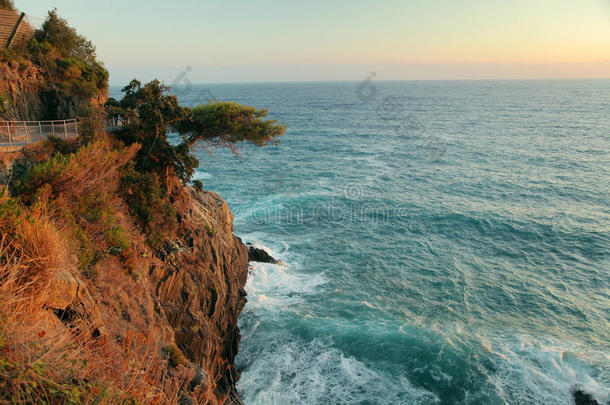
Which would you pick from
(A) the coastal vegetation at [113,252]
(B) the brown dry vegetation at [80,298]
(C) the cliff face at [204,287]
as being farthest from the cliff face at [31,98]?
(C) the cliff face at [204,287]

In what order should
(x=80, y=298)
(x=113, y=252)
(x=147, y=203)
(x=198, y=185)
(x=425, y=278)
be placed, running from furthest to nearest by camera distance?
(x=425, y=278) → (x=198, y=185) → (x=147, y=203) → (x=113, y=252) → (x=80, y=298)

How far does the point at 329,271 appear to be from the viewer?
3089cm

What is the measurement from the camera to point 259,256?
3225 centimetres

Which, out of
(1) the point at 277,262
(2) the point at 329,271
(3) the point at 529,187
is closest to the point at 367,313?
(2) the point at 329,271

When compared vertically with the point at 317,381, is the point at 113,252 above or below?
above

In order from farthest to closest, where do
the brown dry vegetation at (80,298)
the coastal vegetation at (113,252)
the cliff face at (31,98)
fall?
the cliff face at (31,98), the coastal vegetation at (113,252), the brown dry vegetation at (80,298)

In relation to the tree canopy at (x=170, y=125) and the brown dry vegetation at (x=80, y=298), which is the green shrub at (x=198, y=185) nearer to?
the tree canopy at (x=170, y=125)

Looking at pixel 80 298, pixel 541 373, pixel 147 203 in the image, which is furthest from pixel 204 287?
pixel 541 373

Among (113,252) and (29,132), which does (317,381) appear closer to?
(113,252)

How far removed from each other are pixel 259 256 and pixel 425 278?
14.5m

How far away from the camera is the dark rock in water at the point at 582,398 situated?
18203 mm

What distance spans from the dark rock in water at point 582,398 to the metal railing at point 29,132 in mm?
32420

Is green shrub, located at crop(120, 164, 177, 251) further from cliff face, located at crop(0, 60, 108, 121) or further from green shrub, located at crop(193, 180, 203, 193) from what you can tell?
cliff face, located at crop(0, 60, 108, 121)

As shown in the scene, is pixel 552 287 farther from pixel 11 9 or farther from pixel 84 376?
pixel 11 9
